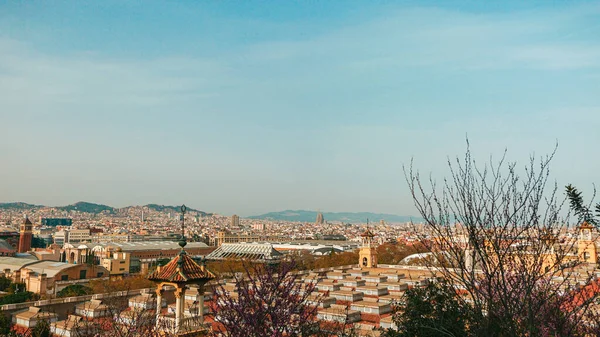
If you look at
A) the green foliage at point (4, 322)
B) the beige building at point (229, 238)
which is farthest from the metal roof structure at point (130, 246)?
the green foliage at point (4, 322)

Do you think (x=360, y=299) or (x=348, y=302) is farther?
(x=360, y=299)

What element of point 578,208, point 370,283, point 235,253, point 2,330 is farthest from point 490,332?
point 235,253

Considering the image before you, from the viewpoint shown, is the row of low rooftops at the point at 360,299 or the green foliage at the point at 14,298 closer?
the row of low rooftops at the point at 360,299

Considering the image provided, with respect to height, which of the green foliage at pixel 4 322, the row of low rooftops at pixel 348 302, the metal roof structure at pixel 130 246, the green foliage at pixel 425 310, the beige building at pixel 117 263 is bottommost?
the beige building at pixel 117 263

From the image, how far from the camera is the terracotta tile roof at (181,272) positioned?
9320 mm

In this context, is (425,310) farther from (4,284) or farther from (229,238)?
(229,238)

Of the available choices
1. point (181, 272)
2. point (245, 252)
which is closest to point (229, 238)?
point (245, 252)

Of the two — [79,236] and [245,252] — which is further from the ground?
[245,252]

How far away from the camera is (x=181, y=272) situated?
9312 mm

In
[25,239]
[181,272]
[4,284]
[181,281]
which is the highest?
[181,272]

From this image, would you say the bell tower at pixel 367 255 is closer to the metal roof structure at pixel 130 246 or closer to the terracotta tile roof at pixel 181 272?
the terracotta tile roof at pixel 181 272

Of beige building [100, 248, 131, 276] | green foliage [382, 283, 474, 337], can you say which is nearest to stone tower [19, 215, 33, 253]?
beige building [100, 248, 131, 276]

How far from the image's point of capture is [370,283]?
73.1 feet

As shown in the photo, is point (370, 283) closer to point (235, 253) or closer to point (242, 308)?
point (242, 308)
